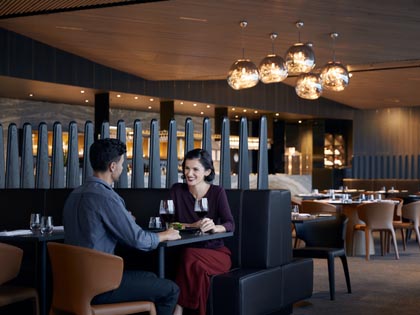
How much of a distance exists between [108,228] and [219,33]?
7803mm

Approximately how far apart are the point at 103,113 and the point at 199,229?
11.1 metres

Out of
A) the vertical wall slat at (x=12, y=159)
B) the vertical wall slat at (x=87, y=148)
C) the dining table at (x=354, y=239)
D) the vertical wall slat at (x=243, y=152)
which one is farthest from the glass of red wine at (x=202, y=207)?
the dining table at (x=354, y=239)

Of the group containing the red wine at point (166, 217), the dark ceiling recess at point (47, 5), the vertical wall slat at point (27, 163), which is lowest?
the red wine at point (166, 217)

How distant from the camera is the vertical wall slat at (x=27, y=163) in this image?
22.3 ft

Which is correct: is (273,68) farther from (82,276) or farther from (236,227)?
(82,276)

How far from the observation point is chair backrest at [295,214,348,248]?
7156 millimetres

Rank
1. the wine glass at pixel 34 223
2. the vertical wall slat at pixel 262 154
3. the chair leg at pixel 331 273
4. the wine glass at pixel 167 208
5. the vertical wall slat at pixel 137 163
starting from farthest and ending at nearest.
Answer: the chair leg at pixel 331 273, the vertical wall slat at pixel 137 163, the vertical wall slat at pixel 262 154, the wine glass at pixel 34 223, the wine glass at pixel 167 208

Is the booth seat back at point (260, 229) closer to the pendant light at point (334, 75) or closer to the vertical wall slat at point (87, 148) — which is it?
the vertical wall slat at point (87, 148)

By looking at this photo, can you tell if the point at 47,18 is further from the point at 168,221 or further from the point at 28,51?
the point at 168,221

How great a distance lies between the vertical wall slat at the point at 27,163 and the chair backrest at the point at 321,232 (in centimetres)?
275

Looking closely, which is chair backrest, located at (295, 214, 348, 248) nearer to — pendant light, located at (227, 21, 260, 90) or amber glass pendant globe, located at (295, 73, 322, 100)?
pendant light, located at (227, 21, 260, 90)

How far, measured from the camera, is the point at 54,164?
673 cm

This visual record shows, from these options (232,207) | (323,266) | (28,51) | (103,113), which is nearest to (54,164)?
(232,207)

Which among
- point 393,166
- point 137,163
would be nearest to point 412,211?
point 137,163
